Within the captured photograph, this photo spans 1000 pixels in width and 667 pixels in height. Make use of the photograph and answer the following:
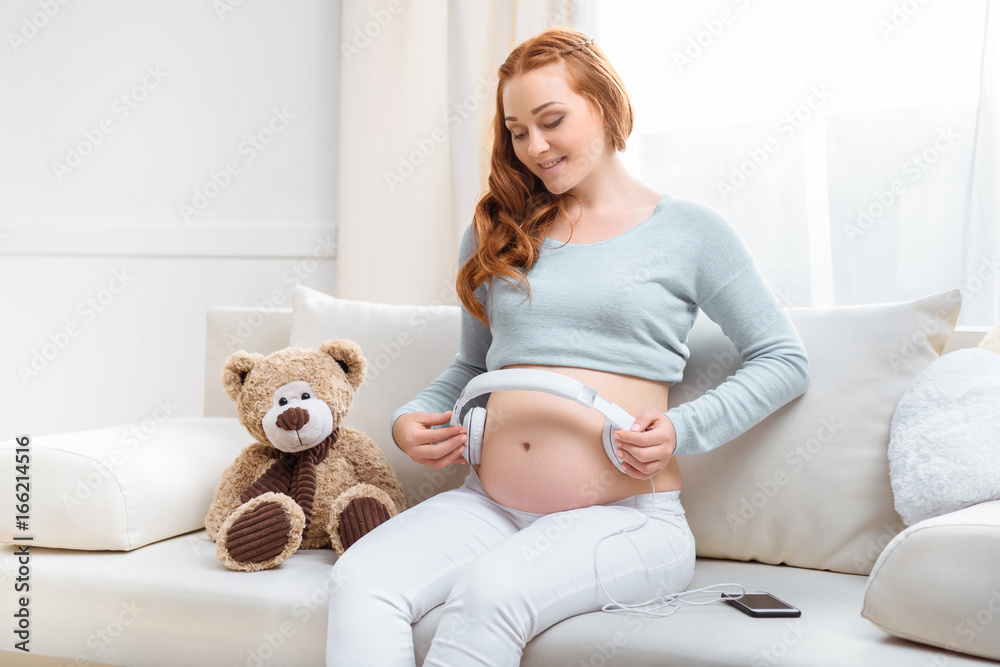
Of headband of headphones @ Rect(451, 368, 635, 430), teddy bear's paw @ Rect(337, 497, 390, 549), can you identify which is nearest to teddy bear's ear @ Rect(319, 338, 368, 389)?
teddy bear's paw @ Rect(337, 497, 390, 549)

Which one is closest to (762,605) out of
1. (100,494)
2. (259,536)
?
(259,536)

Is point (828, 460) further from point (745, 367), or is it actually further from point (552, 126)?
point (552, 126)

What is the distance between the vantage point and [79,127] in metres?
2.68

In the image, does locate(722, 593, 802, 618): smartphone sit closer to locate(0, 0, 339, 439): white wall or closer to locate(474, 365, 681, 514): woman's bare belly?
locate(474, 365, 681, 514): woman's bare belly

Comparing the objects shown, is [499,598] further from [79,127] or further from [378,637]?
[79,127]

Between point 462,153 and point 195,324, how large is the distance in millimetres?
1125

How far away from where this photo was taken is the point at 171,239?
8.50 feet

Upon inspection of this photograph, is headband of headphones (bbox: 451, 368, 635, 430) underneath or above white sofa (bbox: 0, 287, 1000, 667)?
above

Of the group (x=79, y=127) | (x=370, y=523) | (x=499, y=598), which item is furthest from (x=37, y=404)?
(x=499, y=598)

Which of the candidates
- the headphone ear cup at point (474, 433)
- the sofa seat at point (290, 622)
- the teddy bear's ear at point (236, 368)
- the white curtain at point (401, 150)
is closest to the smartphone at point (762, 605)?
the sofa seat at point (290, 622)

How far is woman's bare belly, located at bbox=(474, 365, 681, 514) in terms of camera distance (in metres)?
1.12

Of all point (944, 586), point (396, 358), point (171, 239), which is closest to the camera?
point (944, 586)

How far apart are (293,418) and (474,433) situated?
0.97 feet

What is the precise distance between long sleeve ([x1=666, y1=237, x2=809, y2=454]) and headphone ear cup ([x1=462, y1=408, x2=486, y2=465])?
28 cm
